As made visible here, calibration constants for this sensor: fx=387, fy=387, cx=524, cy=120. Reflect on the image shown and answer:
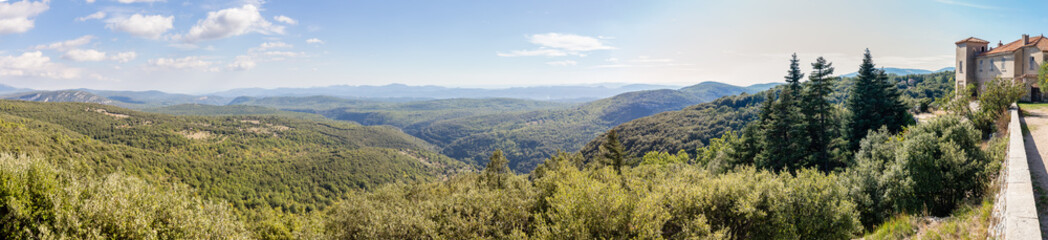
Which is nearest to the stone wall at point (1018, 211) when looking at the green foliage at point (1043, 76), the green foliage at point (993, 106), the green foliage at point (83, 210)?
the green foliage at point (993, 106)

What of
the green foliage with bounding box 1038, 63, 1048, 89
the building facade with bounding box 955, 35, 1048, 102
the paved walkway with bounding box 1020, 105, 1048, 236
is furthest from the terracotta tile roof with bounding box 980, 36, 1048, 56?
the paved walkway with bounding box 1020, 105, 1048, 236

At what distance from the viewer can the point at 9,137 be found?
75.3 meters

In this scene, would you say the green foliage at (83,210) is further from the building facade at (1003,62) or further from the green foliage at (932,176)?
the building facade at (1003,62)

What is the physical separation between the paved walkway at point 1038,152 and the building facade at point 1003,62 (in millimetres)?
12082

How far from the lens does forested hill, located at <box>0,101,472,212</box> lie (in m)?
90.1

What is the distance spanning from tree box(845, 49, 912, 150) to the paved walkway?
860 centimetres

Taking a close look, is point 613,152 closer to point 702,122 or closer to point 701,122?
point 702,122

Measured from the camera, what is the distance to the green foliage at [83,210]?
9.70 m

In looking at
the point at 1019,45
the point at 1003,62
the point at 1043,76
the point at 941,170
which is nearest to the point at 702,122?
the point at 1019,45

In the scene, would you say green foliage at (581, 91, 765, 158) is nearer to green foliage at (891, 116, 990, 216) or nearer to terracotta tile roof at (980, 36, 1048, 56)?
terracotta tile roof at (980, 36, 1048, 56)

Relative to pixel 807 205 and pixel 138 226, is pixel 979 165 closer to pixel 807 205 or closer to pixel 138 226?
pixel 807 205

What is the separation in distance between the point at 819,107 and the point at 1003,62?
648 inches

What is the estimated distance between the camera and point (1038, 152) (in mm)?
13383

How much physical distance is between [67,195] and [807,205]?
23.6 meters
